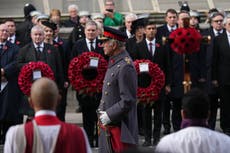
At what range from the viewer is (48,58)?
544 inches

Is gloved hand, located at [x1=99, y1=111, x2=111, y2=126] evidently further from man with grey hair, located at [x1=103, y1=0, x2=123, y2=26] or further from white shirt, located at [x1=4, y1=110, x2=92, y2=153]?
man with grey hair, located at [x1=103, y1=0, x2=123, y2=26]

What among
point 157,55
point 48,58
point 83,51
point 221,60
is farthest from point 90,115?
point 221,60

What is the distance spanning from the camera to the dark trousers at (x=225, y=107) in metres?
15.0

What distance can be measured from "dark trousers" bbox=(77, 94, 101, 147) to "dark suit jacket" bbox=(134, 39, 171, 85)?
1.03 metres

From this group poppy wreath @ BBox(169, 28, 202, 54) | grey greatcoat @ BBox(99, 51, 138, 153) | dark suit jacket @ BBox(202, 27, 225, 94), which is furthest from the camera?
dark suit jacket @ BBox(202, 27, 225, 94)

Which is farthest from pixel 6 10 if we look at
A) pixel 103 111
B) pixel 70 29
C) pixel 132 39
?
pixel 103 111

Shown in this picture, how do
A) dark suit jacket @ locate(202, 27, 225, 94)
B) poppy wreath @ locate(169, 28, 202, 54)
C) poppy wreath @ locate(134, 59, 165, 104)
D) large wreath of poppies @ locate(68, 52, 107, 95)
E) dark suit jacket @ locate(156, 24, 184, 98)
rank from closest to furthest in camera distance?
1. poppy wreath @ locate(169, 28, 202, 54)
2. large wreath of poppies @ locate(68, 52, 107, 95)
3. poppy wreath @ locate(134, 59, 165, 104)
4. dark suit jacket @ locate(156, 24, 184, 98)
5. dark suit jacket @ locate(202, 27, 225, 94)

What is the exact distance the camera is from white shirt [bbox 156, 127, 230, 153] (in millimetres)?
6863

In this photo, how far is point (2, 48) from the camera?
45.8 feet

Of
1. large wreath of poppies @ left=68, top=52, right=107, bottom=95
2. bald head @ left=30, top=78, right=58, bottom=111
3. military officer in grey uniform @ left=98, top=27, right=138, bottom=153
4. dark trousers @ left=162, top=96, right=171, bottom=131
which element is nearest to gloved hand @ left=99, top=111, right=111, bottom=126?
military officer in grey uniform @ left=98, top=27, right=138, bottom=153

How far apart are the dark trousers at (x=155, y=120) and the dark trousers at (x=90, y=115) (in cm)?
81

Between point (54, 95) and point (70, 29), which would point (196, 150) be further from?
point (70, 29)

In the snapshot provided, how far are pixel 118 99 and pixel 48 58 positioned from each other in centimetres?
430

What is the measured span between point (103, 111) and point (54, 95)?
3.03 m
